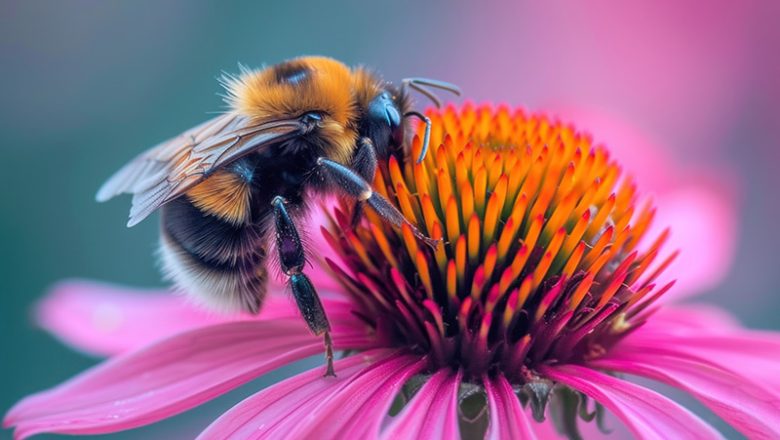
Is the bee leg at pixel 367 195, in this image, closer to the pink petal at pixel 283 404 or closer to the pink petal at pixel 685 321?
the pink petal at pixel 283 404

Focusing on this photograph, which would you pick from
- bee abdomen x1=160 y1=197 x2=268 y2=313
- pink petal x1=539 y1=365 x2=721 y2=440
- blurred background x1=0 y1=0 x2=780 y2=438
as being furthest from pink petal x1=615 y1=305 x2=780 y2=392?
blurred background x1=0 y1=0 x2=780 y2=438

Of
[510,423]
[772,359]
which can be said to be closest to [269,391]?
[510,423]

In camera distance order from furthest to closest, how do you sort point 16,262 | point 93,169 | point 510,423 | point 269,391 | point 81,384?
point 93,169, point 16,262, point 81,384, point 269,391, point 510,423

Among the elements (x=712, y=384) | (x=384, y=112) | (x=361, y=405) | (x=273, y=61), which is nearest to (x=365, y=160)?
Answer: (x=384, y=112)

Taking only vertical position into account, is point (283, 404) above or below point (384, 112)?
below

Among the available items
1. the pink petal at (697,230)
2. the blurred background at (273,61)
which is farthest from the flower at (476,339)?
the blurred background at (273,61)

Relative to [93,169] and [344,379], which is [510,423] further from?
[93,169]

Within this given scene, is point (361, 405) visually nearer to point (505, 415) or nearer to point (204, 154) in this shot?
point (505, 415)
